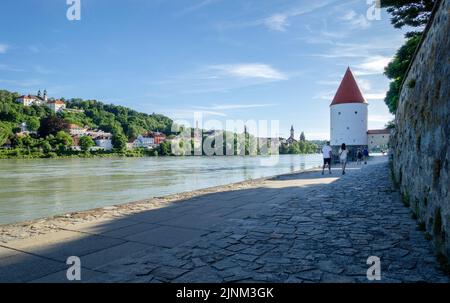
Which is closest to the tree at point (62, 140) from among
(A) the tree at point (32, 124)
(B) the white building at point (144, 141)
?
(A) the tree at point (32, 124)

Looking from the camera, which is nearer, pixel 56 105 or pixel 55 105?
pixel 55 105

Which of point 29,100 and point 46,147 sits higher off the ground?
point 29,100

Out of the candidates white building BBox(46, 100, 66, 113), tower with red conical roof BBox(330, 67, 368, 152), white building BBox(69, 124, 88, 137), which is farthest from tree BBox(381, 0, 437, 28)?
white building BBox(46, 100, 66, 113)

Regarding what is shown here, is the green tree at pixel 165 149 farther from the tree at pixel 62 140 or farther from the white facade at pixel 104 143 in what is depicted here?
the white facade at pixel 104 143

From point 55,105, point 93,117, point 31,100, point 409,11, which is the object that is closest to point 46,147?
point 409,11

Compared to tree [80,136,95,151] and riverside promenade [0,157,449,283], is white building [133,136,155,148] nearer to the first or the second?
tree [80,136,95,151]

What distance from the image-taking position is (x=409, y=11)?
10547 millimetres

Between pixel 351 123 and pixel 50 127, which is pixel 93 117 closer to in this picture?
pixel 50 127

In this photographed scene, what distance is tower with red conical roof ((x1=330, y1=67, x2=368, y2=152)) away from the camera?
4062cm

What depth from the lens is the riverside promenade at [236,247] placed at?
3.51m

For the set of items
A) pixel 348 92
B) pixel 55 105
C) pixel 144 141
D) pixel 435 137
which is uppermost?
pixel 55 105

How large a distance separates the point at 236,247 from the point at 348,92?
41.3m

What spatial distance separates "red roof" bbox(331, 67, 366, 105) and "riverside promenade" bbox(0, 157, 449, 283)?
36610 mm

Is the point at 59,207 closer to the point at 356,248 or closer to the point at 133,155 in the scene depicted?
the point at 356,248
